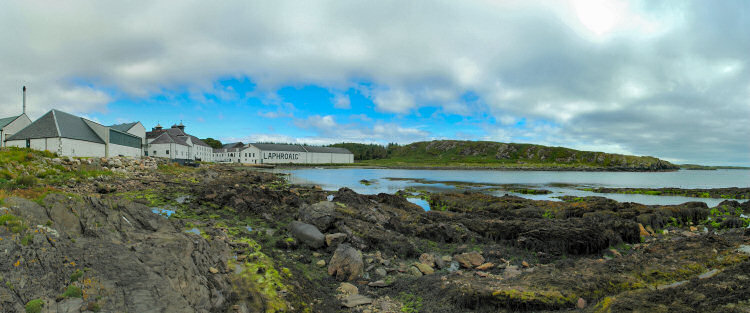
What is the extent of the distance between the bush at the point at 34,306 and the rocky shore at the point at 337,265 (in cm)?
1

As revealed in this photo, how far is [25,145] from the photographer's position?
33875mm

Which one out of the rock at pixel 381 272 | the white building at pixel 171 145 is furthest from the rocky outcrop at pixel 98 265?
the white building at pixel 171 145

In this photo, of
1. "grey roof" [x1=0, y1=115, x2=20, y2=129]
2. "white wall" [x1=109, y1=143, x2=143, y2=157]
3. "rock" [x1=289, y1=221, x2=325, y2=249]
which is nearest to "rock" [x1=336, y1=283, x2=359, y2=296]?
"rock" [x1=289, y1=221, x2=325, y2=249]

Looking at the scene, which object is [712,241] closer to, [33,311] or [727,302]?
[727,302]

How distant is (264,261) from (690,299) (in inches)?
329

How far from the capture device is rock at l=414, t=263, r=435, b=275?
27.7 feet

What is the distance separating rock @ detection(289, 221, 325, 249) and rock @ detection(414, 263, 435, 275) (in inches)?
130

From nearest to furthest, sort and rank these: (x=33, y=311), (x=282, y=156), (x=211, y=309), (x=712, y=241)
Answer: (x=33, y=311), (x=211, y=309), (x=712, y=241), (x=282, y=156)

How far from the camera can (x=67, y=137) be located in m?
34.3

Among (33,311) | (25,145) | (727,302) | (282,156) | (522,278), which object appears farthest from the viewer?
(282,156)

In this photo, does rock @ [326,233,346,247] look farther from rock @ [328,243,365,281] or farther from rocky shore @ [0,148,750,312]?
rock @ [328,243,365,281]

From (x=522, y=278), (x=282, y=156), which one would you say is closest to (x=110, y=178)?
(x=522, y=278)

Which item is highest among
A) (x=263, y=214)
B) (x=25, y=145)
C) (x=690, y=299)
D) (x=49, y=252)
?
(x=25, y=145)

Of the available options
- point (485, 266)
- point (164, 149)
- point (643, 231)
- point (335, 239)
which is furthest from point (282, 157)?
point (485, 266)
